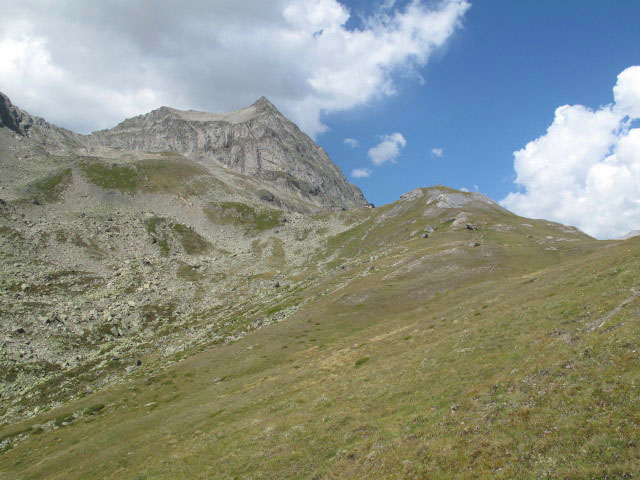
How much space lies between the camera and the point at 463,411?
21.4 metres

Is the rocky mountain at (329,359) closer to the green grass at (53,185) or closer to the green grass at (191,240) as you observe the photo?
the green grass at (53,185)

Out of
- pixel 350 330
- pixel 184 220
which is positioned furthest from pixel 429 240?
pixel 184 220

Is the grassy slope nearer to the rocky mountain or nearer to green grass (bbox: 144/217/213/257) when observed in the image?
the rocky mountain

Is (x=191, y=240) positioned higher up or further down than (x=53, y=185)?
further down

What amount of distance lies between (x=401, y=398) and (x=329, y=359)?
20.3 metres

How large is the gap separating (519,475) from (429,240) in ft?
346

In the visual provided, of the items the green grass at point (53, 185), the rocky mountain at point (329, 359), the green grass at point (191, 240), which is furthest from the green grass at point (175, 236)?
the green grass at point (53, 185)

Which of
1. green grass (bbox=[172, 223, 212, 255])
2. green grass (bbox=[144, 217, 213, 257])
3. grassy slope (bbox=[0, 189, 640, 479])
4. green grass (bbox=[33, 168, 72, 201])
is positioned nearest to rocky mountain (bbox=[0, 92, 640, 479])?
grassy slope (bbox=[0, 189, 640, 479])

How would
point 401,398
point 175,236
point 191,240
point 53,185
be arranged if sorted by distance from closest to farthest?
1. point 401,398
2. point 175,236
3. point 191,240
4. point 53,185

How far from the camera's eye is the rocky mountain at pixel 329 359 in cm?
1841

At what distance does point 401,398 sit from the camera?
2789 cm

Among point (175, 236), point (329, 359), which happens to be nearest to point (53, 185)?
point (175, 236)

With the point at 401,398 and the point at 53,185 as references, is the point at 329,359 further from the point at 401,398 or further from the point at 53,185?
the point at 53,185

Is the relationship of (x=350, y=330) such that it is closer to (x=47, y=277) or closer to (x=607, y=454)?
(x=607, y=454)
